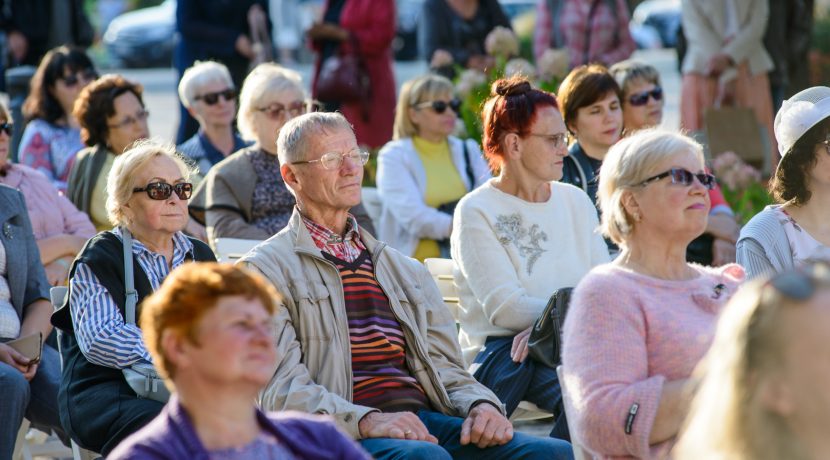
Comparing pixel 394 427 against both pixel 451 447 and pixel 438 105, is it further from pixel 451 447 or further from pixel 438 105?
pixel 438 105

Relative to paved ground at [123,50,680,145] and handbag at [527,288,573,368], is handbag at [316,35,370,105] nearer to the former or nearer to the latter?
paved ground at [123,50,680,145]

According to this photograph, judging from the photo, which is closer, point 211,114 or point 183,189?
point 183,189

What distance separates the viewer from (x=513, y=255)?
5340mm

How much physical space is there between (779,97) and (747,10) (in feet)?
2.93

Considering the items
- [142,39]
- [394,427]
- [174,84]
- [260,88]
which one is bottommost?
[174,84]

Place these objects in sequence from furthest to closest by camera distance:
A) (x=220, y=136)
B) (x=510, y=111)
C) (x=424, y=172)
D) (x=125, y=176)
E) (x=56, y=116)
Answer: (x=56, y=116) → (x=220, y=136) → (x=424, y=172) → (x=510, y=111) → (x=125, y=176)

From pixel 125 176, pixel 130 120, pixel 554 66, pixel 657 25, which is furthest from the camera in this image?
pixel 657 25

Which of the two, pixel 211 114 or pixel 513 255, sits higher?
pixel 211 114

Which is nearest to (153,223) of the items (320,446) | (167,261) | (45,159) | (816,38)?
(167,261)

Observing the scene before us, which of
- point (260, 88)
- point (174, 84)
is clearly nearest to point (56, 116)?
point (260, 88)

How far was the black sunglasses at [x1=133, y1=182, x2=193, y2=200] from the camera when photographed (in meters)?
4.88

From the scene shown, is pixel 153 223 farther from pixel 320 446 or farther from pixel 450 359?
pixel 320 446

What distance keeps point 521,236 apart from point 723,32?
5.62m

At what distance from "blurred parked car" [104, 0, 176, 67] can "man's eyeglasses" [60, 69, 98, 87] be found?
60.9 ft
